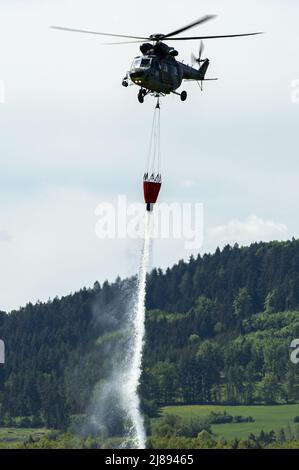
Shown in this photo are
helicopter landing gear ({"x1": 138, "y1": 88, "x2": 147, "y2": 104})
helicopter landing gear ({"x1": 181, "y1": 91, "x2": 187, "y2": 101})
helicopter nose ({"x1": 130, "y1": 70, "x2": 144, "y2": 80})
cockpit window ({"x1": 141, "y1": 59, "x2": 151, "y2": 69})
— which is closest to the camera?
helicopter nose ({"x1": 130, "y1": 70, "x2": 144, "y2": 80})

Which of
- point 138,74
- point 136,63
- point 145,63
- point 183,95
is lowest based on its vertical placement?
point 183,95

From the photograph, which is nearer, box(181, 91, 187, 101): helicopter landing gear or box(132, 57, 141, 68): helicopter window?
box(132, 57, 141, 68): helicopter window

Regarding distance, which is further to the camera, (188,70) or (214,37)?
(188,70)

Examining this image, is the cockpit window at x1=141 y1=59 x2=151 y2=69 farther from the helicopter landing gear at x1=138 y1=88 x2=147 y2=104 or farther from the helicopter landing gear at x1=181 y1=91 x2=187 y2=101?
the helicopter landing gear at x1=181 y1=91 x2=187 y2=101

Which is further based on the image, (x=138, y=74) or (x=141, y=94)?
(x=141, y=94)

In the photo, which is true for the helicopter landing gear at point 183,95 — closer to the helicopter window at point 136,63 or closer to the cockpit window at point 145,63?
the cockpit window at point 145,63

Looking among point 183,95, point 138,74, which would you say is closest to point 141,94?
point 138,74

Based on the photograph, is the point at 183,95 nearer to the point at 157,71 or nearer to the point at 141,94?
the point at 157,71

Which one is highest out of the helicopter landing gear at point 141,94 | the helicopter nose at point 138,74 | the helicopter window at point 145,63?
the helicopter window at point 145,63
